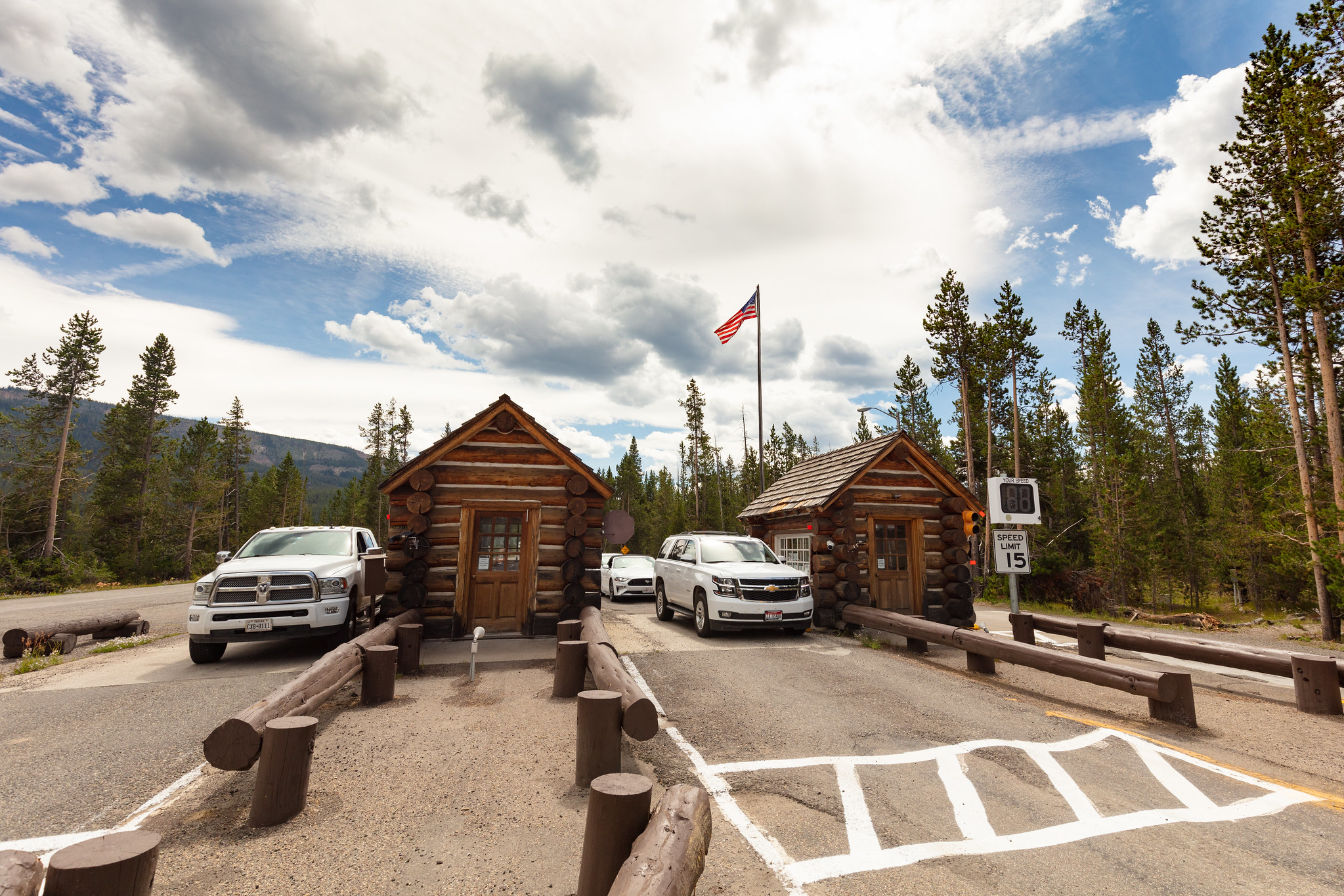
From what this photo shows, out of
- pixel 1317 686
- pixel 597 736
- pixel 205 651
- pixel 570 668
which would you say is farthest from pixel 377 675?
pixel 1317 686

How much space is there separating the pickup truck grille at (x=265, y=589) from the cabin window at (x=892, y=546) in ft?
37.8

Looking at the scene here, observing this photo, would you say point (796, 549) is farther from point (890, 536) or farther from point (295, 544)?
point (295, 544)

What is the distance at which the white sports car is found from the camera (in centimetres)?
1948

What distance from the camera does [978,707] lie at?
23.8 ft

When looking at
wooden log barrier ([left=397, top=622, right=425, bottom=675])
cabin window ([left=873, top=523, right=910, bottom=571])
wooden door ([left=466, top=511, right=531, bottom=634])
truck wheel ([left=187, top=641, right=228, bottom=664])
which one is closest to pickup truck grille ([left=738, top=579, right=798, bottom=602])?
cabin window ([left=873, top=523, right=910, bottom=571])

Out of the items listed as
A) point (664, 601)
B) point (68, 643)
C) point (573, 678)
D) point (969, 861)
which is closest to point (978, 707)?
point (969, 861)

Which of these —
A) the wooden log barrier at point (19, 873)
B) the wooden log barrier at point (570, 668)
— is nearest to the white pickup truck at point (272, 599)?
the wooden log barrier at point (570, 668)

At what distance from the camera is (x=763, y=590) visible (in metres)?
11.3

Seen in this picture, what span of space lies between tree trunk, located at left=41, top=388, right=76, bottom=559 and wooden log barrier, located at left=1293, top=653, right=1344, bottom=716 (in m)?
47.0

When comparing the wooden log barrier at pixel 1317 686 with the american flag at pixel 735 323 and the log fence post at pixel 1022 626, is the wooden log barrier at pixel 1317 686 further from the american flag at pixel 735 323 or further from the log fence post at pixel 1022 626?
the american flag at pixel 735 323

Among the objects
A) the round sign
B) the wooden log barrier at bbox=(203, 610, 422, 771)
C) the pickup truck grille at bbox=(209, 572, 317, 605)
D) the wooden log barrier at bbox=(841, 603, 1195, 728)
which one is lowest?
the wooden log barrier at bbox=(841, 603, 1195, 728)

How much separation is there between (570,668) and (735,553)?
19.7 feet

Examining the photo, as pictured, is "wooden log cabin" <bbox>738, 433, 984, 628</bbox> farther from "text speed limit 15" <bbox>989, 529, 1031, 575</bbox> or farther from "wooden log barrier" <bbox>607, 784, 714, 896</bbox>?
"wooden log barrier" <bbox>607, 784, 714, 896</bbox>

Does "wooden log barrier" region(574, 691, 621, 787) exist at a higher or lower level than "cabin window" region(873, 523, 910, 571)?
lower
